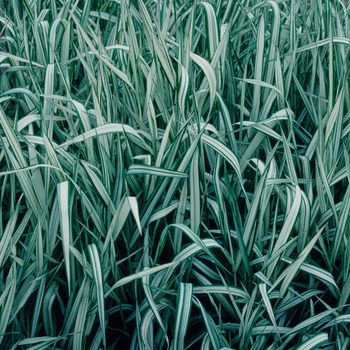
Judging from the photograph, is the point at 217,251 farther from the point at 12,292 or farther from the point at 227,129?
the point at 12,292

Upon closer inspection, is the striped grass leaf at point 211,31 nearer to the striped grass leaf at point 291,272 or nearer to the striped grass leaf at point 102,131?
the striped grass leaf at point 102,131

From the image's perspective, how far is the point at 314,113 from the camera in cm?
144

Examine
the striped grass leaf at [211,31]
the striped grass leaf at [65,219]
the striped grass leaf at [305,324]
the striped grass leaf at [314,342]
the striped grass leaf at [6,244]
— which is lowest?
the striped grass leaf at [305,324]

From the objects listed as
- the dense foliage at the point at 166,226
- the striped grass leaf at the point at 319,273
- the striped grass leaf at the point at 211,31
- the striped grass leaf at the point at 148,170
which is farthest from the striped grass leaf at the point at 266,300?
the striped grass leaf at the point at 211,31

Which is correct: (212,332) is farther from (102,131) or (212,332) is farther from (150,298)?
(102,131)

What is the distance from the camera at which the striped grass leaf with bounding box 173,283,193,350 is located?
1.05 meters

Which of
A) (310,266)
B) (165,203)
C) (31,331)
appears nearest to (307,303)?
(310,266)

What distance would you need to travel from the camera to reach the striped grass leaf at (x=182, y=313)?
1050 millimetres

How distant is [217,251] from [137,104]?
0.41 meters

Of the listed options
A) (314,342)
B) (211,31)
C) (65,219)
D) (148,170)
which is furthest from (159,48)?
(314,342)

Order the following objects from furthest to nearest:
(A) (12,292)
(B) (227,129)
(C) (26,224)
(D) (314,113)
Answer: (D) (314,113)
(B) (227,129)
(C) (26,224)
(A) (12,292)

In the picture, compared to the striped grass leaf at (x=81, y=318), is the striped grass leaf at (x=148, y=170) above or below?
above

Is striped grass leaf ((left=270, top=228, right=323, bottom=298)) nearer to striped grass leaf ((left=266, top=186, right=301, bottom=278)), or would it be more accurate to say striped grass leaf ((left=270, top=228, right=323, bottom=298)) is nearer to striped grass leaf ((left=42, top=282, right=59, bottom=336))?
striped grass leaf ((left=266, top=186, right=301, bottom=278))

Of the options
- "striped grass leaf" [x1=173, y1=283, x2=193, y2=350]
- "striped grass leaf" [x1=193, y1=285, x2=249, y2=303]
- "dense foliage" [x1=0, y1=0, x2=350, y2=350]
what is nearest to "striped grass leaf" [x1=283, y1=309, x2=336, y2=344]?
"dense foliage" [x1=0, y1=0, x2=350, y2=350]
